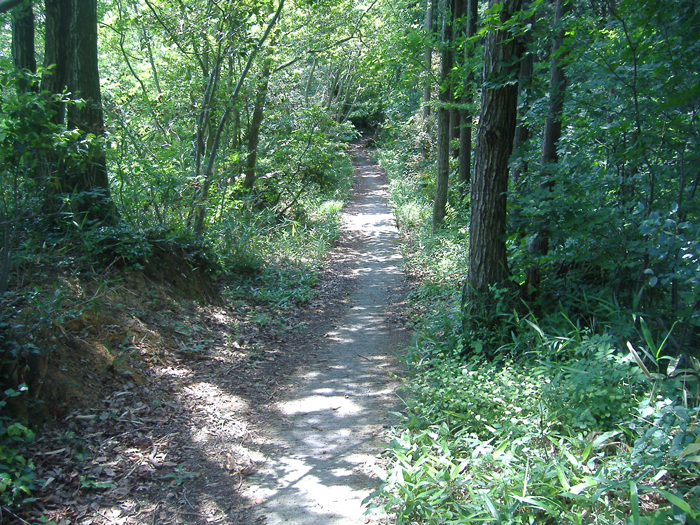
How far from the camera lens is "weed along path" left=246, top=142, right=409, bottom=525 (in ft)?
11.7

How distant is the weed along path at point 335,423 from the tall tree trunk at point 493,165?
5.45 ft

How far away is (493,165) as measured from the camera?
552 cm

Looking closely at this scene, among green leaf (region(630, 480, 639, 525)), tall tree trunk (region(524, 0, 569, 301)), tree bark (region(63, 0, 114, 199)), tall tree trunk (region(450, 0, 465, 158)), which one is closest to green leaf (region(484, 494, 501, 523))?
green leaf (region(630, 480, 639, 525))

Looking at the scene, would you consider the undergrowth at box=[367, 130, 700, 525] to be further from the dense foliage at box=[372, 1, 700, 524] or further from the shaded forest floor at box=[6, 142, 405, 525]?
the shaded forest floor at box=[6, 142, 405, 525]

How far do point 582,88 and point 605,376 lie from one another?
124 inches

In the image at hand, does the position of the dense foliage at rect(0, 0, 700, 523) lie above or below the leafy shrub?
above

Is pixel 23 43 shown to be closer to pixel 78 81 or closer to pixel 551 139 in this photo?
pixel 78 81

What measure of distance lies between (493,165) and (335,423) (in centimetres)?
337

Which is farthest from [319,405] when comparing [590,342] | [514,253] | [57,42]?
[57,42]

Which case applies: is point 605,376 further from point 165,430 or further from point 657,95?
point 165,430

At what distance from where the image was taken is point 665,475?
287cm

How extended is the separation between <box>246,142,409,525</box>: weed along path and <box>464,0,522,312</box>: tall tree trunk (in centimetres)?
166

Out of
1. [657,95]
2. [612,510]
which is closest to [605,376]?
[612,510]

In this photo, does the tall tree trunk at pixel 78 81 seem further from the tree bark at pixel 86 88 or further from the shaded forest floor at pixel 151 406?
the shaded forest floor at pixel 151 406
